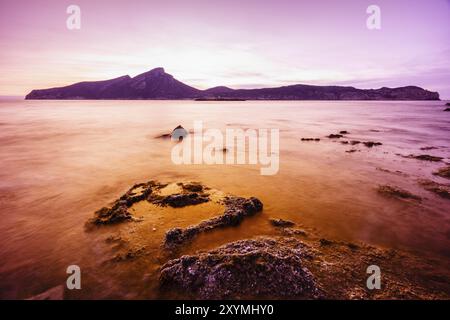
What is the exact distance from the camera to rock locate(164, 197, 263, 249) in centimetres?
480

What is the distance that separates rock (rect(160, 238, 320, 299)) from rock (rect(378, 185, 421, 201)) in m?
4.95

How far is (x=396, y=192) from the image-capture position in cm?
735

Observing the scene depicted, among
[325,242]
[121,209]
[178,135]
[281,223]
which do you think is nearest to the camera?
[325,242]

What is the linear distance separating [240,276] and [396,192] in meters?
6.32

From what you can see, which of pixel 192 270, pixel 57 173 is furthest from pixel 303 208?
pixel 57 173

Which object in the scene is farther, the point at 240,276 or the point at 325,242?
the point at 325,242

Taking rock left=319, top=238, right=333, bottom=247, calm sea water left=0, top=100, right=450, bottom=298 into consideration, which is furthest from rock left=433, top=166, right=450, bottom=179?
rock left=319, top=238, right=333, bottom=247

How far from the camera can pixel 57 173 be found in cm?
958

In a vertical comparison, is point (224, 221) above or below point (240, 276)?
above

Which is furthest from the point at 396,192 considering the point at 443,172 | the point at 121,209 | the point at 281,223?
the point at 121,209

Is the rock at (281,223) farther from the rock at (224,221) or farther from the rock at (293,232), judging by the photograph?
the rock at (224,221)

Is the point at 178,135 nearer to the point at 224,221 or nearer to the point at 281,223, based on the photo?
the point at 224,221

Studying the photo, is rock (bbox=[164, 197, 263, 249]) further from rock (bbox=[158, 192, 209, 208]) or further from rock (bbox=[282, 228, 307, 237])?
rock (bbox=[282, 228, 307, 237])
